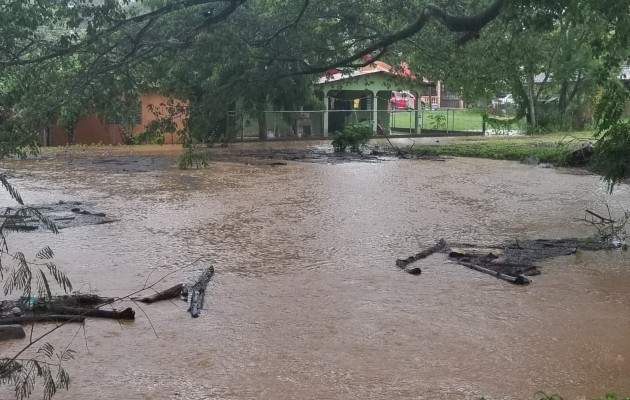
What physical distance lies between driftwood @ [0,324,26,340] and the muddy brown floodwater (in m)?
0.19

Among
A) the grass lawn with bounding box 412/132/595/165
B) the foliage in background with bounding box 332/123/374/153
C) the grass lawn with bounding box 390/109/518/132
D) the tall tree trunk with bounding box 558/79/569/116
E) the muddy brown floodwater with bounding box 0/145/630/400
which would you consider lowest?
the muddy brown floodwater with bounding box 0/145/630/400

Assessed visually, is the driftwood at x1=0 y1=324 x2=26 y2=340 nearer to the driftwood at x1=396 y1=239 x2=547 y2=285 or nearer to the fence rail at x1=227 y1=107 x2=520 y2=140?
the driftwood at x1=396 y1=239 x2=547 y2=285

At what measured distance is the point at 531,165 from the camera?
73.4 ft

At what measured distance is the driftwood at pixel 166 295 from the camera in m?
7.43

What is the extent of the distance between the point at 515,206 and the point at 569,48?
2184 cm

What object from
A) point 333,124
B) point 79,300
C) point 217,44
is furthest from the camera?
point 333,124

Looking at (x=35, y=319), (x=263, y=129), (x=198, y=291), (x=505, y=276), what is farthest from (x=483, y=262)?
(x=263, y=129)

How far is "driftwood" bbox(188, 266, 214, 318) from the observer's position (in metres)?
7.07

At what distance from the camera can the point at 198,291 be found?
7.63 metres

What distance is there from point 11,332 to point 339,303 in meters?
3.06

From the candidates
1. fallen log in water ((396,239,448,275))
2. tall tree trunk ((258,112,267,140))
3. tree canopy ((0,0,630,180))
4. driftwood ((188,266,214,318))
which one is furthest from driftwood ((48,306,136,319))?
tall tree trunk ((258,112,267,140))

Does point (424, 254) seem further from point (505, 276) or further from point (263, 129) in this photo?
point (263, 129)

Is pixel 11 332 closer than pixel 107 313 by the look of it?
Yes

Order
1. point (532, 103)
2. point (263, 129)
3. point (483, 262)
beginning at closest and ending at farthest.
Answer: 1. point (483, 262)
2. point (263, 129)
3. point (532, 103)
